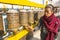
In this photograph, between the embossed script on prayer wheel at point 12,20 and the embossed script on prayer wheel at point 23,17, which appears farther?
the embossed script on prayer wheel at point 23,17

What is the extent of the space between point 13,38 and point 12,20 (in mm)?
299

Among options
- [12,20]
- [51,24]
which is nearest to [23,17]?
[12,20]

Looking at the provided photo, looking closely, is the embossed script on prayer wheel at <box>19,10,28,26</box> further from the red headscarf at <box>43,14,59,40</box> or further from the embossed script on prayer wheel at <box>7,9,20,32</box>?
the red headscarf at <box>43,14,59,40</box>

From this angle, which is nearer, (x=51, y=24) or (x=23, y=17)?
(x=51, y=24)

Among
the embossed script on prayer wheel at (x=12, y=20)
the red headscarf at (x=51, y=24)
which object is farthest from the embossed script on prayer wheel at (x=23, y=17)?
the red headscarf at (x=51, y=24)

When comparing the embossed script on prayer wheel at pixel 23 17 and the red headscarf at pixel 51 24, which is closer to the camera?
the red headscarf at pixel 51 24

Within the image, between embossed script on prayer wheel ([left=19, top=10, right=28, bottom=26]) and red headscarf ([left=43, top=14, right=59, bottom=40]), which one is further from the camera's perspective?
embossed script on prayer wheel ([left=19, top=10, right=28, bottom=26])

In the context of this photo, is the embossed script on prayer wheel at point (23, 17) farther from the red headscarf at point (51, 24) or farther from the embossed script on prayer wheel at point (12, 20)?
the red headscarf at point (51, 24)

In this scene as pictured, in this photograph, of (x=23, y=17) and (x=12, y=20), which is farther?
(x=23, y=17)

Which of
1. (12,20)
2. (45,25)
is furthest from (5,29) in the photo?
(45,25)

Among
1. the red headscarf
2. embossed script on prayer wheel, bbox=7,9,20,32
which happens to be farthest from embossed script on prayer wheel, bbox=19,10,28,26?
the red headscarf

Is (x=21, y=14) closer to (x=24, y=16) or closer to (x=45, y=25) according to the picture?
(x=24, y=16)

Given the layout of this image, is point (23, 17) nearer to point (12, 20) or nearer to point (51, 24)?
point (12, 20)

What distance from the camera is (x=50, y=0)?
5.42 metres
